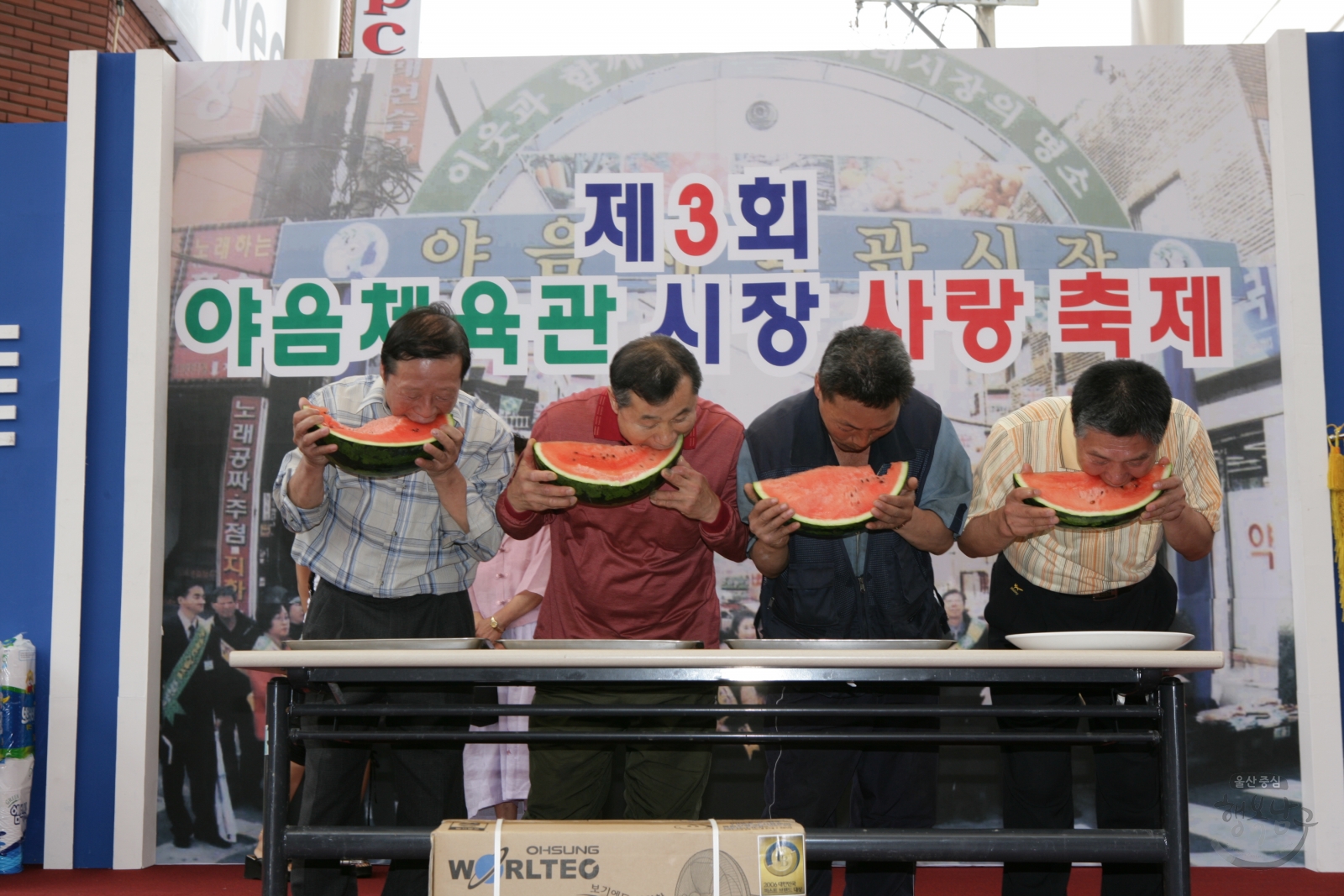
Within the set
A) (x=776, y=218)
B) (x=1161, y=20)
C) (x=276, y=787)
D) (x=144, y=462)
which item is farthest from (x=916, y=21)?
(x=276, y=787)

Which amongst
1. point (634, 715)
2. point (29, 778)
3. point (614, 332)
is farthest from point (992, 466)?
point (29, 778)

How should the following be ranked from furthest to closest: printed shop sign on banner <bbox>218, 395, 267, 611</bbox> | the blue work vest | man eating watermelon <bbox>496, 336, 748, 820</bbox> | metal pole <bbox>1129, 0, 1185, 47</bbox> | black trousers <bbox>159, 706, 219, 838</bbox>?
metal pole <bbox>1129, 0, 1185, 47</bbox>
printed shop sign on banner <bbox>218, 395, 267, 611</bbox>
black trousers <bbox>159, 706, 219, 838</bbox>
the blue work vest
man eating watermelon <bbox>496, 336, 748, 820</bbox>

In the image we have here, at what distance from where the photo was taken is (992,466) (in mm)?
3326

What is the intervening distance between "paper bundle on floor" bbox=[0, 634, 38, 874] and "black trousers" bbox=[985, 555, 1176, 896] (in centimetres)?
388

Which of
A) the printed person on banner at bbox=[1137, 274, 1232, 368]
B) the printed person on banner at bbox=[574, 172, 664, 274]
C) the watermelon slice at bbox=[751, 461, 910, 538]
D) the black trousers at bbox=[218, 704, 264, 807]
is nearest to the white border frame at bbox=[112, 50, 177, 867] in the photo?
the black trousers at bbox=[218, 704, 264, 807]

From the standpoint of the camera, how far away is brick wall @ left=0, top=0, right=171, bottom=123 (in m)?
6.48

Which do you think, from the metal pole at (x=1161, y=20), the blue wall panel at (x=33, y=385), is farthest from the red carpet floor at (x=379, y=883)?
the metal pole at (x=1161, y=20)

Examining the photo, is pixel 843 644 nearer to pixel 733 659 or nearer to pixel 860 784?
pixel 733 659

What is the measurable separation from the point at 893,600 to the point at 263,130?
144 inches

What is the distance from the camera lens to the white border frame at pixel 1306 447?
15.1 ft

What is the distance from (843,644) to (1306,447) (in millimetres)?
3221

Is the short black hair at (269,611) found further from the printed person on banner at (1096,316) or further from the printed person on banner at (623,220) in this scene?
the printed person on banner at (1096,316)

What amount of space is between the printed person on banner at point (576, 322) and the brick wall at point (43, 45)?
11.9 feet

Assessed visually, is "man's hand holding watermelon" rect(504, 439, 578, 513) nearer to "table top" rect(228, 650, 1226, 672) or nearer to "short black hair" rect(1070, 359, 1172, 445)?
"table top" rect(228, 650, 1226, 672)
